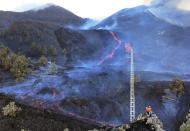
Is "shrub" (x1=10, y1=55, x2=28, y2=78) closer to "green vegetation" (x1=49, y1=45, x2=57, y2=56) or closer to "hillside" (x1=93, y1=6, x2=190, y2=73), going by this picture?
"green vegetation" (x1=49, y1=45, x2=57, y2=56)

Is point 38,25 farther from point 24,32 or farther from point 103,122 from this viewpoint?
point 103,122

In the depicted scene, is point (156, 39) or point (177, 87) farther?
point (156, 39)

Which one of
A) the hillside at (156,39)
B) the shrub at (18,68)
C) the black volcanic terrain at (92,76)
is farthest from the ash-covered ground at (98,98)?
the hillside at (156,39)

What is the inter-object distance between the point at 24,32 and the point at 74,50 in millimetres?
28333

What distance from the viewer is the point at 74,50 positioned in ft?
247

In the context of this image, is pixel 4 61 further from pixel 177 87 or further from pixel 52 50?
pixel 177 87

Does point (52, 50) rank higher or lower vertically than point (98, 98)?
higher

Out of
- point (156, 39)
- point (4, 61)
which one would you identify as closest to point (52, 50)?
point (4, 61)

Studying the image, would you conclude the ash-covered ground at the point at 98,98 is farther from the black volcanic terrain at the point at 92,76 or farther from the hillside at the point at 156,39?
the hillside at the point at 156,39

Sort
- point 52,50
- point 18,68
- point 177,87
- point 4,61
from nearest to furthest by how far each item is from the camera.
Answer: point 177,87 < point 18,68 < point 4,61 < point 52,50

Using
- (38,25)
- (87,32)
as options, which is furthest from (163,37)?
(38,25)

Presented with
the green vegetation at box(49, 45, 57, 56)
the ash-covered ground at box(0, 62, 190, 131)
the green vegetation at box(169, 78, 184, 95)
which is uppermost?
the green vegetation at box(49, 45, 57, 56)

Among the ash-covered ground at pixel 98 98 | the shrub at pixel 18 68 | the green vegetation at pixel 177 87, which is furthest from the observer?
the shrub at pixel 18 68

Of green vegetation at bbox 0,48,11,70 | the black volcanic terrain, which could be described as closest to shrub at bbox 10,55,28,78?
the black volcanic terrain
